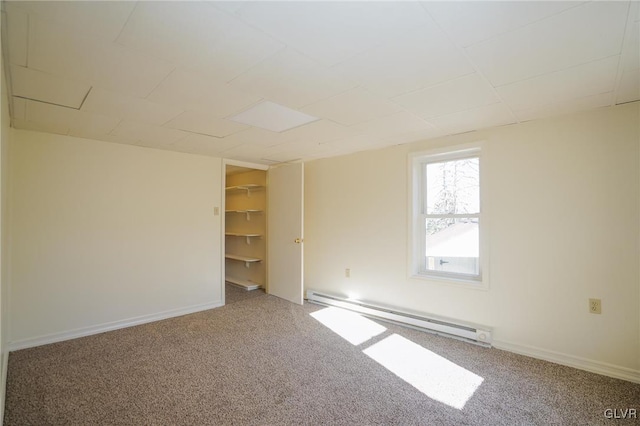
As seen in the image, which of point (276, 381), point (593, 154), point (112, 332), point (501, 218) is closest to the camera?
point (276, 381)

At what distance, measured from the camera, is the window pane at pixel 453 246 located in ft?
10.8

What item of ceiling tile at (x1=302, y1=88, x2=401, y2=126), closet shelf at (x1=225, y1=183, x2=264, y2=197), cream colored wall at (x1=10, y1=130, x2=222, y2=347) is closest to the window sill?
ceiling tile at (x1=302, y1=88, x2=401, y2=126)

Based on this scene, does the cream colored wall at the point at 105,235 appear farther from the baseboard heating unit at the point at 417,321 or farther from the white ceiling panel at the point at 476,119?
the white ceiling panel at the point at 476,119

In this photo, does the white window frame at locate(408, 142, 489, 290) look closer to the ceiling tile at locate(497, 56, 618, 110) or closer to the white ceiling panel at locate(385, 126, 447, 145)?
the white ceiling panel at locate(385, 126, 447, 145)

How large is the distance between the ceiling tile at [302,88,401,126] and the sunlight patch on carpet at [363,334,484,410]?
2.10 metres

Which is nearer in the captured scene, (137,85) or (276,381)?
(137,85)

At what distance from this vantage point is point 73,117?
2650 mm

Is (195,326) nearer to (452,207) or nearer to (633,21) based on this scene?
(452,207)

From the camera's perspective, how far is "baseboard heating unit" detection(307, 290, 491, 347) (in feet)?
9.89

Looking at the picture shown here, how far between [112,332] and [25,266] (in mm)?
1037

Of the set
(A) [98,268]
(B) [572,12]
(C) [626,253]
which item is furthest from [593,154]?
(A) [98,268]

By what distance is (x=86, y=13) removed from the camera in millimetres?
1354

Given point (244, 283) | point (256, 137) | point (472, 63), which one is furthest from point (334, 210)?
point (472, 63)

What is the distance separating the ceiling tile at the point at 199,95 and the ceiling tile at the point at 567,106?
2225 mm
